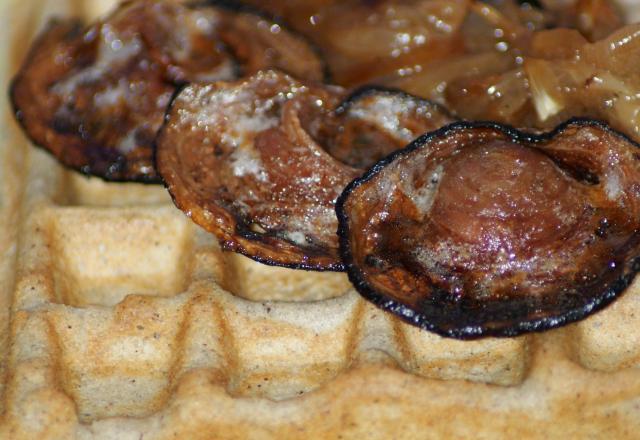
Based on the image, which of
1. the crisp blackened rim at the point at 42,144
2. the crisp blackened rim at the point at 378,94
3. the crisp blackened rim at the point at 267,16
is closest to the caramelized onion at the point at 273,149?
the crisp blackened rim at the point at 378,94

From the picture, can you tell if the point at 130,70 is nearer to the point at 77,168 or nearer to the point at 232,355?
the point at 77,168

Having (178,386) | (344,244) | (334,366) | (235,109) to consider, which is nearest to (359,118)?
(235,109)

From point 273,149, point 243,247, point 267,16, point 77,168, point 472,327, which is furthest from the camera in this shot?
point 267,16

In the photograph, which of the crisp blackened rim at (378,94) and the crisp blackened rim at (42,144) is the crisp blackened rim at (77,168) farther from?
the crisp blackened rim at (378,94)

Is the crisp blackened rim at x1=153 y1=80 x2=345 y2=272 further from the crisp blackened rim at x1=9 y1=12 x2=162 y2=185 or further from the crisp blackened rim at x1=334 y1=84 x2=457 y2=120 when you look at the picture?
the crisp blackened rim at x1=334 y1=84 x2=457 y2=120

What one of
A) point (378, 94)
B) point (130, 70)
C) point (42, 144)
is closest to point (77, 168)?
point (42, 144)

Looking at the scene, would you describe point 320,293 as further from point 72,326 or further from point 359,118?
point 72,326
